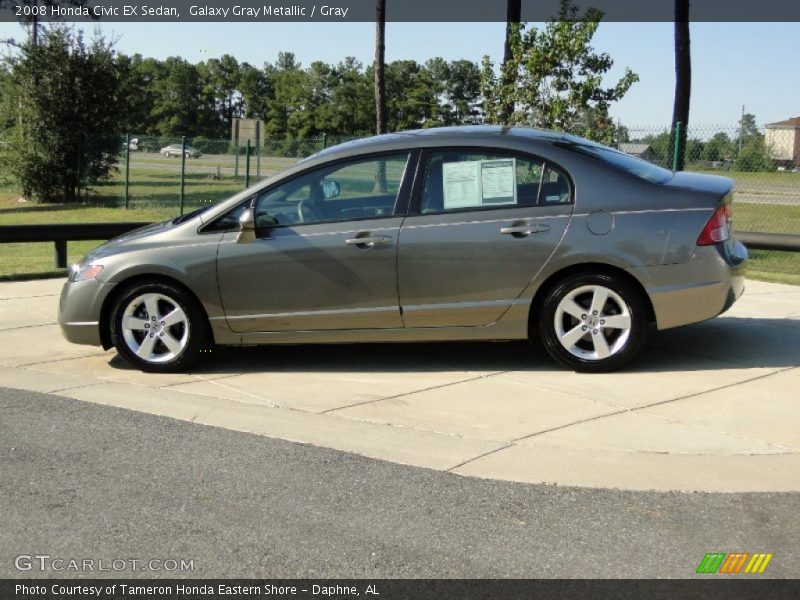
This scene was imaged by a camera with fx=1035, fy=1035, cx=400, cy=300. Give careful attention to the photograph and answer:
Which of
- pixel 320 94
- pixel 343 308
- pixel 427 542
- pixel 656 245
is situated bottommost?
pixel 427 542

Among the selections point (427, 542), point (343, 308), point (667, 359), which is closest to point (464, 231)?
point (343, 308)

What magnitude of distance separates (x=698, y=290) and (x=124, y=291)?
4.04 m

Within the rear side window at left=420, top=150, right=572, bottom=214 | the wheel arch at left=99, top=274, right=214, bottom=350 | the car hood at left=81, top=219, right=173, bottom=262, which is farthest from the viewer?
the car hood at left=81, top=219, right=173, bottom=262

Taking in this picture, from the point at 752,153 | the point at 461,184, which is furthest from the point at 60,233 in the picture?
the point at 752,153

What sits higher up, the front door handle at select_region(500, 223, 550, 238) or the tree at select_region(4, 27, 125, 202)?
the tree at select_region(4, 27, 125, 202)

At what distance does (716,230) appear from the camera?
6.93 metres

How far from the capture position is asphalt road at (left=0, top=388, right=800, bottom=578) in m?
4.02

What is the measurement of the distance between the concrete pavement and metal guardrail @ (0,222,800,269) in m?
3.15

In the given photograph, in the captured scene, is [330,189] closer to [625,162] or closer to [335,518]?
[625,162]

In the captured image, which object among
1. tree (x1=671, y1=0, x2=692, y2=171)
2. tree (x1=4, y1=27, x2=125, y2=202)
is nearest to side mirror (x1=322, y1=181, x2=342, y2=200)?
tree (x1=671, y1=0, x2=692, y2=171)

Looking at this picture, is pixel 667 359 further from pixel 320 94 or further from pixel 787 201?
pixel 320 94

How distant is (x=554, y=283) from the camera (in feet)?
23.2

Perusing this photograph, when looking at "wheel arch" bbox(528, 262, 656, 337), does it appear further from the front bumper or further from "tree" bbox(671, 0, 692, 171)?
"tree" bbox(671, 0, 692, 171)

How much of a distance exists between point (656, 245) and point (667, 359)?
1045mm
